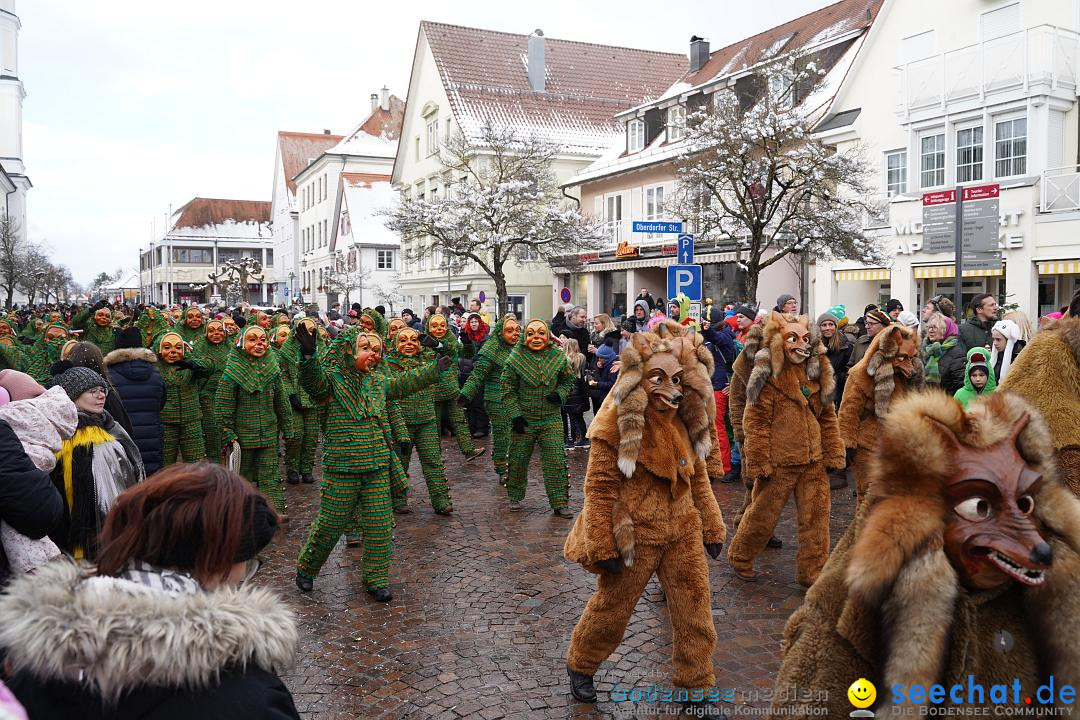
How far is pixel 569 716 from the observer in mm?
4453

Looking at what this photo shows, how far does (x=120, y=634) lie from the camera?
5.68 feet

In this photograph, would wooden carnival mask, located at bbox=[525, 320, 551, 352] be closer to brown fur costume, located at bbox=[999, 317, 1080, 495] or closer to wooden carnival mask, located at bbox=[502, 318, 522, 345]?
wooden carnival mask, located at bbox=[502, 318, 522, 345]

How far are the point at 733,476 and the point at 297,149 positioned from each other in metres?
72.7

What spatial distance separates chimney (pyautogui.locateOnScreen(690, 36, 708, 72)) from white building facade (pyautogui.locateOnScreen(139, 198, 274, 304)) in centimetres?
5884

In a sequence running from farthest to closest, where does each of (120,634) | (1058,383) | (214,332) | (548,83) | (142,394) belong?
(548,83)
(214,332)
(142,394)
(1058,383)
(120,634)

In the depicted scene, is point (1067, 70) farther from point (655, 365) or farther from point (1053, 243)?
point (655, 365)

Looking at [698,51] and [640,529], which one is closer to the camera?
[640,529]

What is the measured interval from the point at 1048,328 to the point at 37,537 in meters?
4.36

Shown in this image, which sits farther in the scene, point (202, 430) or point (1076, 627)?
point (202, 430)

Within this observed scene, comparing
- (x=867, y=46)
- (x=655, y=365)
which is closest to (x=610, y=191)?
(x=867, y=46)

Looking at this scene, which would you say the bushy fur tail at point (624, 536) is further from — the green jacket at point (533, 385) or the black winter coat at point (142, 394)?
the black winter coat at point (142, 394)

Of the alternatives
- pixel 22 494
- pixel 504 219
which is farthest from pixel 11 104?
pixel 22 494

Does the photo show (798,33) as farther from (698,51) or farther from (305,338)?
(305,338)

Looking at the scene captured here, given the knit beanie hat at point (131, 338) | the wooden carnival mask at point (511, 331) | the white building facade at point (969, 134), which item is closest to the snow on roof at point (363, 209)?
the white building facade at point (969, 134)
